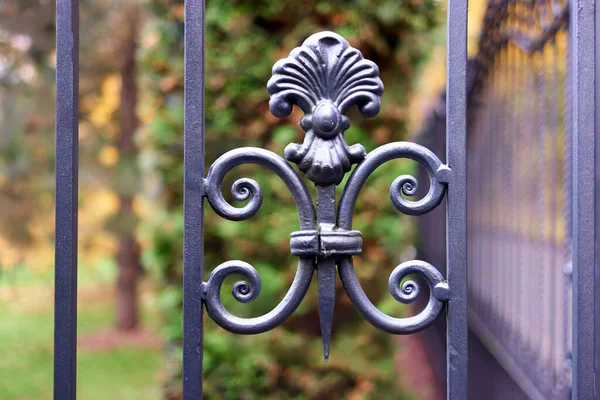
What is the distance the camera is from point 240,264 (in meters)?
0.99

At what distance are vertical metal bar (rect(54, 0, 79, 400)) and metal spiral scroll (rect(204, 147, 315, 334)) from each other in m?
0.25

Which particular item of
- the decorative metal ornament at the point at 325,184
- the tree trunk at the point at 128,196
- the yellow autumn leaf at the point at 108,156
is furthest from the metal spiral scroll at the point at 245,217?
the yellow autumn leaf at the point at 108,156

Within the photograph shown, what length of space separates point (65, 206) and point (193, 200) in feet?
0.77

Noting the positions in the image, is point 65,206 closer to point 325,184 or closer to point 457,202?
point 325,184

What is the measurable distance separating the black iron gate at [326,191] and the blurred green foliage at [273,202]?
5.38 feet

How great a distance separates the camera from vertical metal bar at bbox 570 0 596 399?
103 centimetres

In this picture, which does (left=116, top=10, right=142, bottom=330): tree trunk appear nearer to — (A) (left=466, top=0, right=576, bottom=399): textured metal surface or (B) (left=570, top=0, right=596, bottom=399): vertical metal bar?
(A) (left=466, top=0, right=576, bottom=399): textured metal surface

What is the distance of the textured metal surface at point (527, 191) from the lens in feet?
5.73

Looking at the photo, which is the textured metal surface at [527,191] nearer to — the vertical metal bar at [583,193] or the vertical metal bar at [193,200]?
the vertical metal bar at [583,193]

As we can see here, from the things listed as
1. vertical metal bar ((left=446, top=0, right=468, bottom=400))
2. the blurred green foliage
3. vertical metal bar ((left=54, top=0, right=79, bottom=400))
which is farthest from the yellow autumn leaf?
vertical metal bar ((left=446, top=0, right=468, bottom=400))

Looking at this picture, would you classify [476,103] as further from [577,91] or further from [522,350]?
[577,91]

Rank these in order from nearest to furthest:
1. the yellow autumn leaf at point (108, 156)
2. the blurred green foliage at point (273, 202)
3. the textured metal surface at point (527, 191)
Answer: the textured metal surface at point (527, 191), the blurred green foliage at point (273, 202), the yellow autumn leaf at point (108, 156)

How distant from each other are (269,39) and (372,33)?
1.57 feet

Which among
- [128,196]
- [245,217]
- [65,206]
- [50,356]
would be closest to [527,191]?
[245,217]
